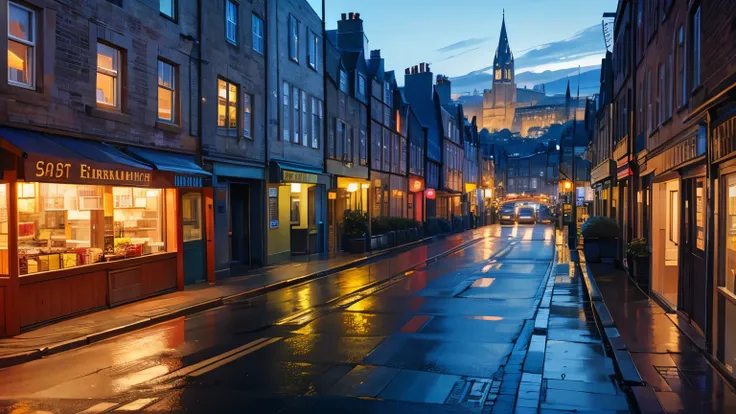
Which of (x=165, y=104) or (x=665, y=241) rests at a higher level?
(x=165, y=104)

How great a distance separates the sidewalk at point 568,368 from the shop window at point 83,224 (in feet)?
28.4

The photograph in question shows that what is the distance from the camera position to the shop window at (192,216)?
17.1 m

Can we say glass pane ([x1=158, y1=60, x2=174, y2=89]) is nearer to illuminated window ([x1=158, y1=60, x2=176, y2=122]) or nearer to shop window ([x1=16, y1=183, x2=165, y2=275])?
illuminated window ([x1=158, y1=60, x2=176, y2=122])

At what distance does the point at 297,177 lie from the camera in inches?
960

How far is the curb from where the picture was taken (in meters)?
6.63

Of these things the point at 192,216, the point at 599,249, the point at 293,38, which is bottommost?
the point at 599,249

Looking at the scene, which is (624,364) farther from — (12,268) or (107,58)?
(107,58)

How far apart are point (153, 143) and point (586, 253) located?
15548mm

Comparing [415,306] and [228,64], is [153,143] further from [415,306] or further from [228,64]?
[415,306]

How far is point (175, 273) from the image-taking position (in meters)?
16.0

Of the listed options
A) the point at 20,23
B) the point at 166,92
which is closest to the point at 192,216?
the point at 166,92

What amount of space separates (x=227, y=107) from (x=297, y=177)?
16.6 ft

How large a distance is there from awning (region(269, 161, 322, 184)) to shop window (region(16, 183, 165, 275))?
7182 mm

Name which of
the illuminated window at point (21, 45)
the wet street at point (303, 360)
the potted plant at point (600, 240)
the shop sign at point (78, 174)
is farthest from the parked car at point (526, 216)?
the illuminated window at point (21, 45)
